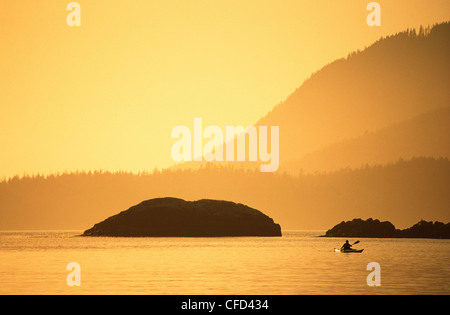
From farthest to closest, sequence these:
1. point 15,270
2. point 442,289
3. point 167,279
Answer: point 15,270
point 167,279
point 442,289

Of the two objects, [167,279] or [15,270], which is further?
[15,270]

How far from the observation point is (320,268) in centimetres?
9400
